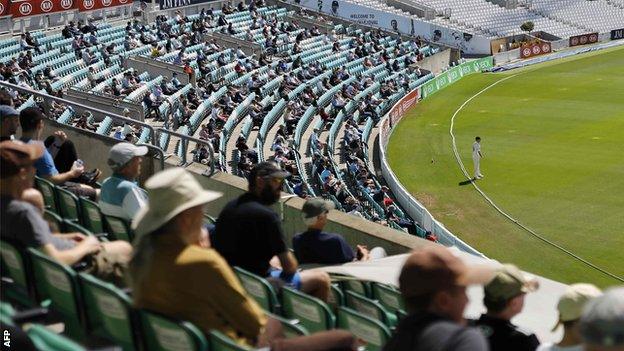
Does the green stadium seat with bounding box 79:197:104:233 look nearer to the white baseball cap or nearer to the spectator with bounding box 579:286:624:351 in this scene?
the white baseball cap

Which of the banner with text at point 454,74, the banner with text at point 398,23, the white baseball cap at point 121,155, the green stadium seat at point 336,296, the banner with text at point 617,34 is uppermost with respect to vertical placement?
the white baseball cap at point 121,155

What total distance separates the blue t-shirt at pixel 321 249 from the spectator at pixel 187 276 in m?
3.44

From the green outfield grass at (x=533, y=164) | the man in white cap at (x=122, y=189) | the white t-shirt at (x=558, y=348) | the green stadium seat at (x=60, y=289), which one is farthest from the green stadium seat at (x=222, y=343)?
the green outfield grass at (x=533, y=164)

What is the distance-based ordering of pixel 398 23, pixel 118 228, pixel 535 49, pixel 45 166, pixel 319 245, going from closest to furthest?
1. pixel 118 228
2. pixel 319 245
3. pixel 45 166
4. pixel 398 23
5. pixel 535 49

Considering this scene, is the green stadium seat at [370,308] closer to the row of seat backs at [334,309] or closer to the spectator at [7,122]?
the row of seat backs at [334,309]

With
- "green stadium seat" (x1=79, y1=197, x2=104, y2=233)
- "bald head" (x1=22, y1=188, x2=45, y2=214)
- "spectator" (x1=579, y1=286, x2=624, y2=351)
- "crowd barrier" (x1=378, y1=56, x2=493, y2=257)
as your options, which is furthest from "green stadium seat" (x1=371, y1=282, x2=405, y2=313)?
"crowd barrier" (x1=378, y1=56, x2=493, y2=257)

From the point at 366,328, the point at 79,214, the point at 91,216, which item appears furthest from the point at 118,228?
the point at 366,328

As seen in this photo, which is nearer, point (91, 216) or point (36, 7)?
point (91, 216)

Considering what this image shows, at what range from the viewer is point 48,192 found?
9.17 metres

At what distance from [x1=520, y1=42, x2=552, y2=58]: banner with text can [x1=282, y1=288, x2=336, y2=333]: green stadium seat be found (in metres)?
53.5

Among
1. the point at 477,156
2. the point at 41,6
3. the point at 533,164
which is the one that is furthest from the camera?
the point at 41,6

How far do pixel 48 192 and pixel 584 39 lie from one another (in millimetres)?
57341

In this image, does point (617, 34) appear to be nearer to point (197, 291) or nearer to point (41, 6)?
point (41, 6)

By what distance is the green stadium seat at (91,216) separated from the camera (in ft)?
27.6
